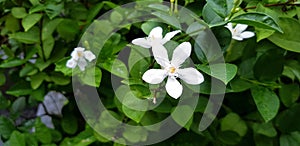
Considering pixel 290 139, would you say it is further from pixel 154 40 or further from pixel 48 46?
pixel 48 46

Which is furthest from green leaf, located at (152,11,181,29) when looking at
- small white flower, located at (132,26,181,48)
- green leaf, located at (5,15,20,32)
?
green leaf, located at (5,15,20,32)

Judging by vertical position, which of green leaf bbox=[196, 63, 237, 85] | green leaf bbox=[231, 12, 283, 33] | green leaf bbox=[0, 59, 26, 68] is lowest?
green leaf bbox=[0, 59, 26, 68]

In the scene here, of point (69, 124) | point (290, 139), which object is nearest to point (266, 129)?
point (290, 139)

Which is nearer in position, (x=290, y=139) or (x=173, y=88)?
(x=173, y=88)

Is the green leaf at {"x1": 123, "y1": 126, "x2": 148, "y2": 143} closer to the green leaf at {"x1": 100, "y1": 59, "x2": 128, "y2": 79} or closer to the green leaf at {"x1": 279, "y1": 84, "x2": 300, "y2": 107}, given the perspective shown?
the green leaf at {"x1": 100, "y1": 59, "x2": 128, "y2": 79}

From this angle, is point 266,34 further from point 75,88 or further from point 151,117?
point 75,88

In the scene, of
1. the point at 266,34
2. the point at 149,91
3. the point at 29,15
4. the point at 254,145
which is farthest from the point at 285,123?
the point at 29,15
